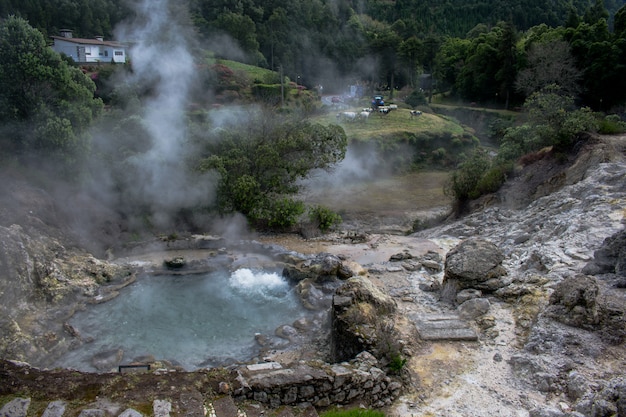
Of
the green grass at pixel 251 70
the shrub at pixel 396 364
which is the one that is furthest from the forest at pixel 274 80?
the shrub at pixel 396 364

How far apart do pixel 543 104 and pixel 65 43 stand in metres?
25.0

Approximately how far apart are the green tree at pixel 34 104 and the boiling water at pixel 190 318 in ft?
16.3

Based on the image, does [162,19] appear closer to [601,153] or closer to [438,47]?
[438,47]

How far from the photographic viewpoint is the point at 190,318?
10539 mm

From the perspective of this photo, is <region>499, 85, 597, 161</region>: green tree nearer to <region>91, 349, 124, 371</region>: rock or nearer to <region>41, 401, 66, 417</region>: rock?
<region>91, 349, 124, 371</region>: rock

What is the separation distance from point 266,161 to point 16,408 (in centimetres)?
1207

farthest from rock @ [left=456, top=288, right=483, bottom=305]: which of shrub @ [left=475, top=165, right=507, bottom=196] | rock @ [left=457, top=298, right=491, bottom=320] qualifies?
shrub @ [left=475, top=165, right=507, bottom=196]

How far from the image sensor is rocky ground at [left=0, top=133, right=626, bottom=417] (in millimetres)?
7020

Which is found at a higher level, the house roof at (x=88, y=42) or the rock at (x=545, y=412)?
the house roof at (x=88, y=42)

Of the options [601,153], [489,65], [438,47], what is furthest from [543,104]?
[438,47]

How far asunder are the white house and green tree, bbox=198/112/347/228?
14.9 m

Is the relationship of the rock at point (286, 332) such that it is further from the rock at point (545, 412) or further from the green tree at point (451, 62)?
the green tree at point (451, 62)

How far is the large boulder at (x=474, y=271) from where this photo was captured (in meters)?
10.6

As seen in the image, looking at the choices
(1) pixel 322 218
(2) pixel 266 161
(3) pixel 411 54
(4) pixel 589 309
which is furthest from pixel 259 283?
(3) pixel 411 54
